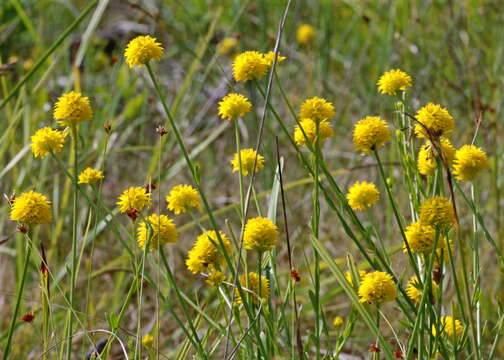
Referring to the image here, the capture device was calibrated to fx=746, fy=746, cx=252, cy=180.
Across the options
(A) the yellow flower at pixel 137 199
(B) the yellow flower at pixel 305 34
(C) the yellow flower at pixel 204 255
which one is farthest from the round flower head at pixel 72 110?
(B) the yellow flower at pixel 305 34

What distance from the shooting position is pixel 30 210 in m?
0.89

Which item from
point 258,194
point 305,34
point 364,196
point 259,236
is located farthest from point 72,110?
point 305,34

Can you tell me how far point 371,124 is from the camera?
89 cm

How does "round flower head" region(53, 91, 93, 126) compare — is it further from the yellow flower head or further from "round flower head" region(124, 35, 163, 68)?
the yellow flower head

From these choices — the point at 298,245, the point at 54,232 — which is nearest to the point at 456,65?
the point at 298,245

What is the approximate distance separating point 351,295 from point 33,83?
1983 millimetres

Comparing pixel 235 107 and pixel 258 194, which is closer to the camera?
pixel 235 107

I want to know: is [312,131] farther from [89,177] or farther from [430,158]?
[89,177]

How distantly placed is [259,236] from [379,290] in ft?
0.49

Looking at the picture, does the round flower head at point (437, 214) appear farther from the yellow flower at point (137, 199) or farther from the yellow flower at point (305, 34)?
the yellow flower at point (305, 34)

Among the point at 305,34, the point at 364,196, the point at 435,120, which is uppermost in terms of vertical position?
the point at 305,34

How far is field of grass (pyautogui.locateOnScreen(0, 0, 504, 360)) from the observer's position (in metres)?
0.87

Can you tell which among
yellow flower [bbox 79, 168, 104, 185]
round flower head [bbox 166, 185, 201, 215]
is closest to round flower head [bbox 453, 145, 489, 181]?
round flower head [bbox 166, 185, 201, 215]

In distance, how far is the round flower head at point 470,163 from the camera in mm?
883
